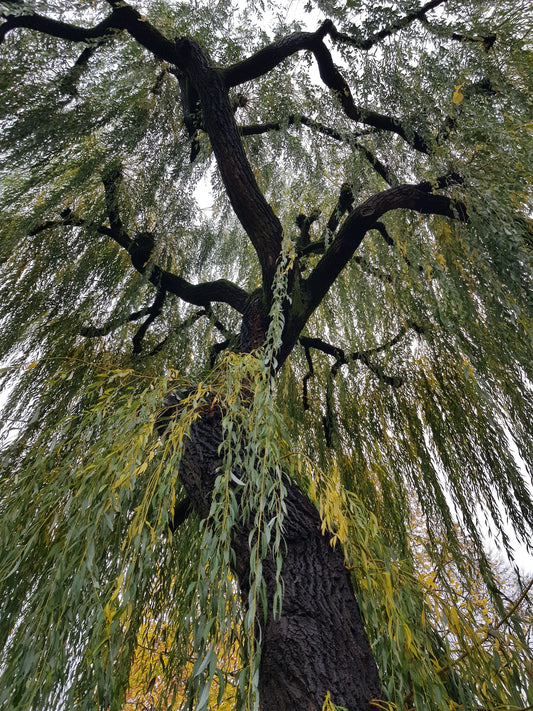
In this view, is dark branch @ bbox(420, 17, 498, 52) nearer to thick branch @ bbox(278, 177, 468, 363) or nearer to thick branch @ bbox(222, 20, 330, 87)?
thick branch @ bbox(222, 20, 330, 87)

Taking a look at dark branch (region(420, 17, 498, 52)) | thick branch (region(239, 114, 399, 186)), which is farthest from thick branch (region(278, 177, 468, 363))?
dark branch (region(420, 17, 498, 52))

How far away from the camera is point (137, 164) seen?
2.79 meters

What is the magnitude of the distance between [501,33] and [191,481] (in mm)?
2329

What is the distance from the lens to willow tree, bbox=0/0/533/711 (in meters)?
0.95

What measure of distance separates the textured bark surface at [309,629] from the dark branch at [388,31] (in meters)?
2.19

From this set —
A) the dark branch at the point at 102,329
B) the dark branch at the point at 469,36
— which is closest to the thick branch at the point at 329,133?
the dark branch at the point at 469,36

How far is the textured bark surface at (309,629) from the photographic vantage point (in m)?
0.90

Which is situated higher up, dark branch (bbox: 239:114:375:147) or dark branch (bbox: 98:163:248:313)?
dark branch (bbox: 239:114:375:147)

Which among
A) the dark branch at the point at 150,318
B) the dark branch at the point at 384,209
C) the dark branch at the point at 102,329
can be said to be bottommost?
the dark branch at the point at 102,329

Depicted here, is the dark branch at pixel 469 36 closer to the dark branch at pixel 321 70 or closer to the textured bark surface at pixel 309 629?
the dark branch at pixel 321 70

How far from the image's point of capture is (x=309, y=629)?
99 cm

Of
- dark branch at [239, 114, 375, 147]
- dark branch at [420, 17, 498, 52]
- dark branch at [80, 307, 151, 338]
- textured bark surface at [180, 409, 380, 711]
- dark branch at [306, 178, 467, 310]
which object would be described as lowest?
textured bark surface at [180, 409, 380, 711]

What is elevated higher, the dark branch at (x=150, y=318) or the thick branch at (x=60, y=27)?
the thick branch at (x=60, y=27)

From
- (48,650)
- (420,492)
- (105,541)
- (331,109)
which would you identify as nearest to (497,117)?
(331,109)
